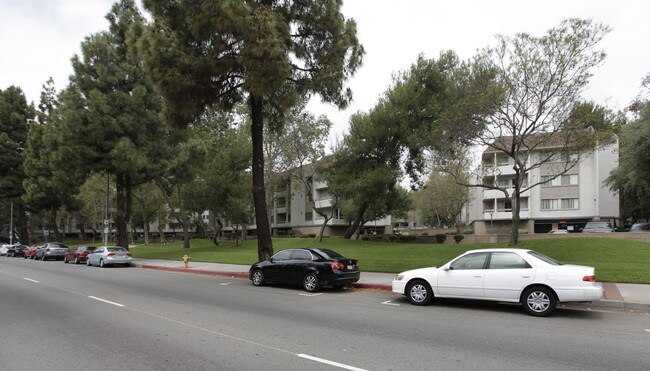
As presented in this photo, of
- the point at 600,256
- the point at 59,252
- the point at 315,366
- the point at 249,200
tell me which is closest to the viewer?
the point at 315,366

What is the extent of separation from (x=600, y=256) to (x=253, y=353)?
19469 mm

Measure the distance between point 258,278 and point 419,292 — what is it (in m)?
6.60

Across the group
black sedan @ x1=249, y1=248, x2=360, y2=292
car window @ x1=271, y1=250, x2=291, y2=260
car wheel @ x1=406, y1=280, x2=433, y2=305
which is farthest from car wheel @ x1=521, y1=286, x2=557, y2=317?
car window @ x1=271, y1=250, x2=291, y2=260

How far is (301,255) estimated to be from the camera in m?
14.6

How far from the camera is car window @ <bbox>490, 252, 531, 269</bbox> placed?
32.1ft

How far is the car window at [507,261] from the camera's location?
9795 mm

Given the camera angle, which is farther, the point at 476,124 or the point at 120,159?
the point at 120,159

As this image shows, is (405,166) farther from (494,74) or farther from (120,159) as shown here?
(120,159)

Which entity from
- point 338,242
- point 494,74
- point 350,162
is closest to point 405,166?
point 350,162

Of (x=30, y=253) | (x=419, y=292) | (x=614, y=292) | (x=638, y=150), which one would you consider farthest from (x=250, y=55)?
(x=30, y=253)

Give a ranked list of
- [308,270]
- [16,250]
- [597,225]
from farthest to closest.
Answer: [16,250] < [597,225] < [308,270]

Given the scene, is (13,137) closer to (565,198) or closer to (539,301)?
(539,301)

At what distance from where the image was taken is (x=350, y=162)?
37.8m

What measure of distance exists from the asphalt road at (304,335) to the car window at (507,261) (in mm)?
1025
